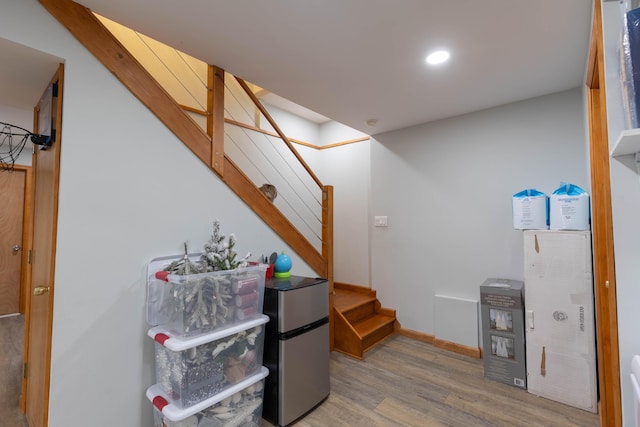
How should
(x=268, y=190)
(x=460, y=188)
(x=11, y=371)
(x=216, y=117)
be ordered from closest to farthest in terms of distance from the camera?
(x=216, y=117) < (x=11, y=371) < (x=268, y=190) < (x=460, y=188)

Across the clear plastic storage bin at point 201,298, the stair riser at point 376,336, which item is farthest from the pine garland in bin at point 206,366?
the stair riser at point 376,336

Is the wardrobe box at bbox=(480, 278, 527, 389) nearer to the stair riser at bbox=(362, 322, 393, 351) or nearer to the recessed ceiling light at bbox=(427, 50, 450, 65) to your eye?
the stair riser at bbox=(362, 322, 393, 351)

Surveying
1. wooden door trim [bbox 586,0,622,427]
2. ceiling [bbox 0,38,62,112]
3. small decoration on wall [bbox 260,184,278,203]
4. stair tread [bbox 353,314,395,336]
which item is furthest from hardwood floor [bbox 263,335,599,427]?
ceiling [bbox 0,38,62,112]

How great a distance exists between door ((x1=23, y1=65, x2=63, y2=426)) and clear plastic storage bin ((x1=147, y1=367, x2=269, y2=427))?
1.76 ft

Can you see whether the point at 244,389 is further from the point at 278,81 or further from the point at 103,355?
the point at 278,81

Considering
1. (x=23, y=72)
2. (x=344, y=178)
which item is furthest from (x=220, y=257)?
(x=344, y=178)

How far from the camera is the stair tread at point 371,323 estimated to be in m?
3.18

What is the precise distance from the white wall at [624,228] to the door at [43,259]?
2.51 m

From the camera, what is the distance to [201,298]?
156 centimetres

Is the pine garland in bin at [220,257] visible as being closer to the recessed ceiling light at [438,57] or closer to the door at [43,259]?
the door at [43,259]

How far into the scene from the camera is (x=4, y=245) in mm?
4164

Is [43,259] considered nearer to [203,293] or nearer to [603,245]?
[203,293]

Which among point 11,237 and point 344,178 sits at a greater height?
point 344,178

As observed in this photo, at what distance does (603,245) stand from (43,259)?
3.36m
